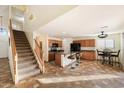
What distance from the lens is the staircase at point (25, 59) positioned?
4519 millimetres

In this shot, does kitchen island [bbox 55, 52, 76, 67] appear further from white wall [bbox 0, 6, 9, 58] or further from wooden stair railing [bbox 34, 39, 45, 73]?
white wall [bbox 0, 6, 9, 58]

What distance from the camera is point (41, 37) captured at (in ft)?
26.7

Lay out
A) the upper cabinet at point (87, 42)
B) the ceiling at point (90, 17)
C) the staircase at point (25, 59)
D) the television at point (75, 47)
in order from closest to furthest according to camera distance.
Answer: the ceiling at point (90, 17) < the staircase at point (25, 59) < the upper cabinet at point (87, 42) < the television at point (75, 47)

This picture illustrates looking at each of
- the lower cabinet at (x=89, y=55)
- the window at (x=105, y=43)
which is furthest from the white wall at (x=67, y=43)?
the window at (x=105, y=43)

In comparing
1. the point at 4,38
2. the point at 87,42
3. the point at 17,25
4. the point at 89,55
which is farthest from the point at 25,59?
the point at 87,42

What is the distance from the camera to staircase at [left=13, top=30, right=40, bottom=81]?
14.8 ft

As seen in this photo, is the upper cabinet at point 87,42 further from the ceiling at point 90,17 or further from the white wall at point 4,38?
the white wall at point 4,38

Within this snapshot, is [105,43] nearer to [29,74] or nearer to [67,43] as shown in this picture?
[67,43]

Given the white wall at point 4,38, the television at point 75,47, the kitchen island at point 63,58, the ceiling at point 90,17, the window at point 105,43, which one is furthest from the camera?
the television at point 75,47

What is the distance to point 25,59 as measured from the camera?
5.10 m

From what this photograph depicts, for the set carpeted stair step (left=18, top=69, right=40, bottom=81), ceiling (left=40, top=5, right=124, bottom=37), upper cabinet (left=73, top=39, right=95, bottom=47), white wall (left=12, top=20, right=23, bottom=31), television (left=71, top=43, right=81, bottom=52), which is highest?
white wall (left=12, top=20, right=23, bottom=31)

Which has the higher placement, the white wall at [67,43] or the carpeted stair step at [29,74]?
the white wall at [67,43]

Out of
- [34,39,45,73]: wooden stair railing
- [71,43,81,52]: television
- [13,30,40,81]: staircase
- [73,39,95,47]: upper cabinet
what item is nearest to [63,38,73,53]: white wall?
[71,43,81,52]: television
